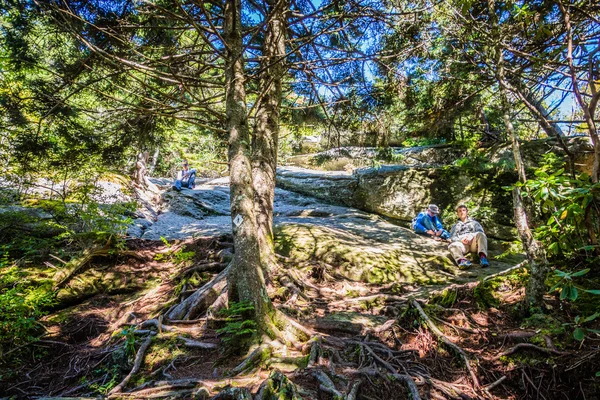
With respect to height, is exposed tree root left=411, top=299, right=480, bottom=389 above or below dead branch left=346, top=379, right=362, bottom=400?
below

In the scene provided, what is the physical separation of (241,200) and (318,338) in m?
1.73

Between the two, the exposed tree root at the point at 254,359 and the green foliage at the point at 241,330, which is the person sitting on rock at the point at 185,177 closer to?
the green foliage at the point at 241,330

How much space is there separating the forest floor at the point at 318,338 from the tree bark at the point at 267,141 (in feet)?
2.77

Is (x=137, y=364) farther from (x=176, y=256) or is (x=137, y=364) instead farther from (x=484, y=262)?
(x=484, y=262)

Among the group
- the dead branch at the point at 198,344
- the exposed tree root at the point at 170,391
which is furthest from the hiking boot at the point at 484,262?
the exposed tree root at the point at 170,391

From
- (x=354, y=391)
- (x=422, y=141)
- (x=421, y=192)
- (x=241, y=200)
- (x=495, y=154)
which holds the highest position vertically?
(x=422, y=141)

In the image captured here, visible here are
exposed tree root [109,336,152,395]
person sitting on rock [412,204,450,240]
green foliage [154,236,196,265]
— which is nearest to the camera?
exposed tree root [109,336,152,395]

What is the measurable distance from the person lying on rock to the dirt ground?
193 centimetres

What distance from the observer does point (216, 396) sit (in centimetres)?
204

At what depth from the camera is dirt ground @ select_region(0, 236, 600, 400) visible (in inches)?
92.3

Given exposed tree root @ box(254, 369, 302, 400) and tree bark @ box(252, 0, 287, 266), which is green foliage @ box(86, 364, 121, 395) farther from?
tree bark @ box(252, 0, 287, 266)

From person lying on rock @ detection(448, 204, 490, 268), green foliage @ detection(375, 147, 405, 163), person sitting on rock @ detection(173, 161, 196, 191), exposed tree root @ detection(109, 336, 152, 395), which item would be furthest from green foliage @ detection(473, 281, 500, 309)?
Answer: person sitting on rock @ detection(173, 161, 196, 191)

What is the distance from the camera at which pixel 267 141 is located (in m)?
4.99

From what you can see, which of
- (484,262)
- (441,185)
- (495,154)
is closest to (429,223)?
(484,262)
